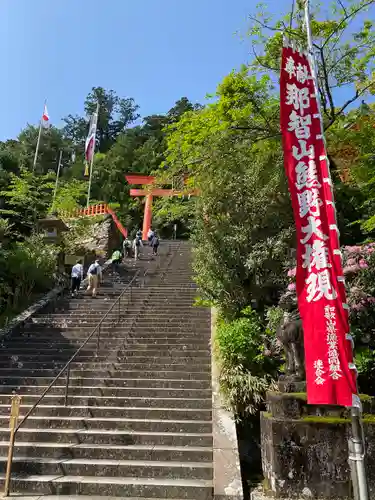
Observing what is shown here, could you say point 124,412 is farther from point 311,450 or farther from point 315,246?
point 315,246

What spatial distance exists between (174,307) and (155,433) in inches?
244

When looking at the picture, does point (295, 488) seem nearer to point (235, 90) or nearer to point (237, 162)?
point (237, 162)

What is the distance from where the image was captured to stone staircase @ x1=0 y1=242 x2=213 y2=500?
6.00 m

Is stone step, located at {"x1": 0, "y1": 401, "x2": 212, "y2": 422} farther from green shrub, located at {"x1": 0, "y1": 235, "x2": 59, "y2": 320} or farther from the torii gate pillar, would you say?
the torii gate pillar

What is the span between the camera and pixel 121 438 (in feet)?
22.5

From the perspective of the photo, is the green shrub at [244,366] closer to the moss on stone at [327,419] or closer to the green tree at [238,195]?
the green tree at [238,195]

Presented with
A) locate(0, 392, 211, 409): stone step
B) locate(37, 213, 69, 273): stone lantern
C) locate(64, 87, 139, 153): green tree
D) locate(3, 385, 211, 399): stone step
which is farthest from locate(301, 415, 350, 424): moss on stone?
locate(64, 87, 139, 153): green tree

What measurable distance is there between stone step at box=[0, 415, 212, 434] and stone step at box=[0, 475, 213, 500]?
3.76 ft

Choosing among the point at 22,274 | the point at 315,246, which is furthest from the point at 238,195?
the point at 22,274

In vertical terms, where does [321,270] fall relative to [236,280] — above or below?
below

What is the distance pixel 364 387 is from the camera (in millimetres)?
7293

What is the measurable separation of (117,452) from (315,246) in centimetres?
448

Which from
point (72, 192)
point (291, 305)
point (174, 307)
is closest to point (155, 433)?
point (291, 305)

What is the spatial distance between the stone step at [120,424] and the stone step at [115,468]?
81 centimetres
